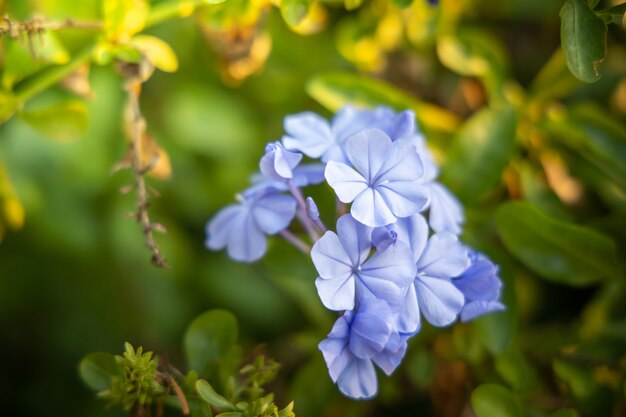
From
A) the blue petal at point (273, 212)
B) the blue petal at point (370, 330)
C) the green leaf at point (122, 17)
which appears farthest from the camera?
the green leaf at point (122, 17)

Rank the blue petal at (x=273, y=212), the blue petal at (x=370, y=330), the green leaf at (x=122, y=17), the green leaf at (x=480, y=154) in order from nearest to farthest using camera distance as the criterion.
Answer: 1. the blue petal at (x=370, y=330)
2. the blue petal at (x=273, y=212)
3. the green leaf at (x=122, y=17)
4. the green leaf at (x=480, y=154)

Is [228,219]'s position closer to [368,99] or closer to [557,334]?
[368,99]

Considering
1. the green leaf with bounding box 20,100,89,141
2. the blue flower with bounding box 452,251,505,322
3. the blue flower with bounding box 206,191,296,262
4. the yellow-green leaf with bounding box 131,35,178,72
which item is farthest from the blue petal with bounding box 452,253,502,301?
the green leaf with bounding box 20,100,89,141

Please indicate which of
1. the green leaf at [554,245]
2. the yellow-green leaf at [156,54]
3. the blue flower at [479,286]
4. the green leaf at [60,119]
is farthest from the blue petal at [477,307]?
the green leaf at [60,119]

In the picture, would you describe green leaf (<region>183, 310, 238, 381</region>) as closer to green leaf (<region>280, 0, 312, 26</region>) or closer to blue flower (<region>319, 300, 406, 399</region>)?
blue flower (<region>319, 300, 406, 399</region>)

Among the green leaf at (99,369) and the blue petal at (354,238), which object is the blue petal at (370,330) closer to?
the blue petal at (354,238)

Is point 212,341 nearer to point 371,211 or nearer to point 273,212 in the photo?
point 273,212

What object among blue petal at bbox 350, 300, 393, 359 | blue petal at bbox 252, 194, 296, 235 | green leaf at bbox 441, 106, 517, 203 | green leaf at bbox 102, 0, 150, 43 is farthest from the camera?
green leaf at bbox 441, 106, 517, 203
